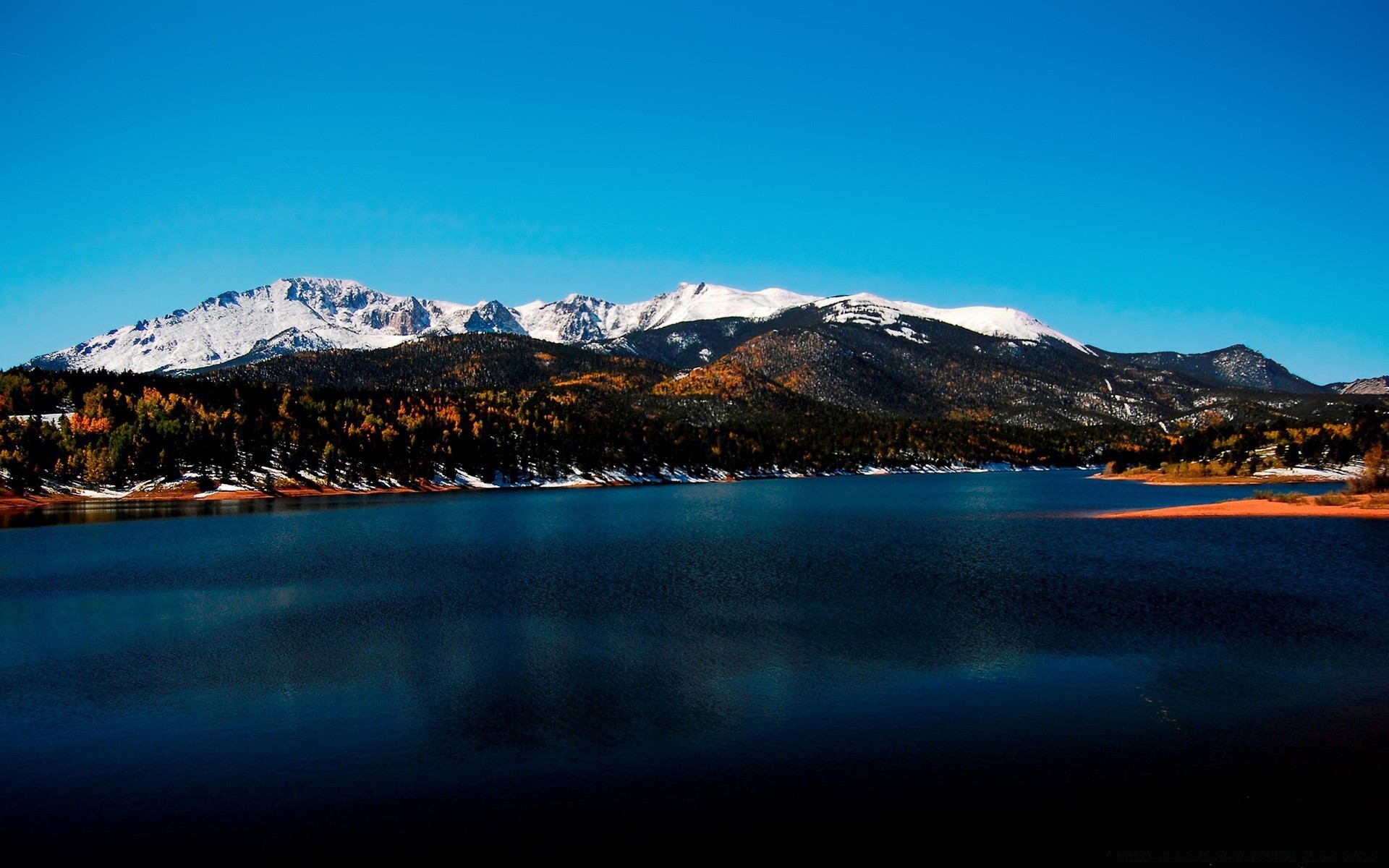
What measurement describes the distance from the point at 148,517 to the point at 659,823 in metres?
116

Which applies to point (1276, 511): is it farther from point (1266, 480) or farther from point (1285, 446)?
point (1285, 446)

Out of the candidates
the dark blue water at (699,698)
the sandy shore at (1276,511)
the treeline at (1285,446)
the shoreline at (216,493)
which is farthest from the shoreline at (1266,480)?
the shoreline at (216,493)

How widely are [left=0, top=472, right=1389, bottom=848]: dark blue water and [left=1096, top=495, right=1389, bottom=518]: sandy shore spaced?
33.2 m

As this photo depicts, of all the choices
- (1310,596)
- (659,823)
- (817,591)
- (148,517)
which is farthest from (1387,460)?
(148,517)

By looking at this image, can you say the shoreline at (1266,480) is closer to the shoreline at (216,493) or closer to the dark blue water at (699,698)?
the dark blue water at (699,698)

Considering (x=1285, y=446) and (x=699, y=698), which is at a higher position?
(x=1285, y=446)

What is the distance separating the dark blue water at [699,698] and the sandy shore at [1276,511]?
33.2m

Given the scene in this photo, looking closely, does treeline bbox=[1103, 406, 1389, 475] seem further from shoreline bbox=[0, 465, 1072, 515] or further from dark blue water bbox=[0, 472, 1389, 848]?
shoreline bbox=[0, 465, 1072, 515]

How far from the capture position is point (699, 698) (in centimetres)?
2678

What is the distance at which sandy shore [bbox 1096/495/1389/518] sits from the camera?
89.6m

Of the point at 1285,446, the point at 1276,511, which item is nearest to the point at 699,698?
the point at 1276,511

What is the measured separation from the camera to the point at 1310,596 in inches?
1679

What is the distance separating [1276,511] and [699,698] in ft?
305

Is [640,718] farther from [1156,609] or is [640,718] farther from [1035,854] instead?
[1156,609]
